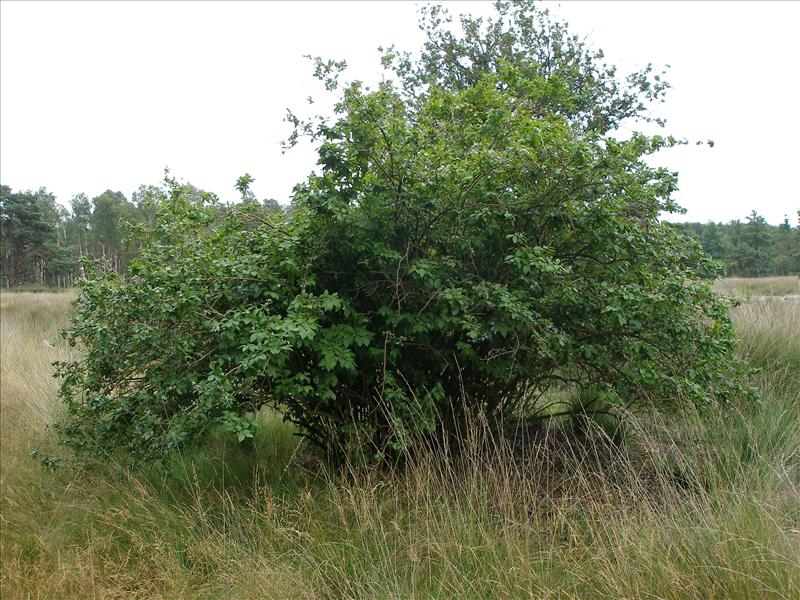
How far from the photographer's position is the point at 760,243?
147 feet

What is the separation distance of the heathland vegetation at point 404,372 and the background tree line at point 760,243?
2535cm

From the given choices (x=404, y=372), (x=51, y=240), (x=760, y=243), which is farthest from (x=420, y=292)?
(x=760, y=243)

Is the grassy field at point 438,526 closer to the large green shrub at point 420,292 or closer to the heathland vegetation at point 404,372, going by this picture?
the heathland vegetation at point 404,372

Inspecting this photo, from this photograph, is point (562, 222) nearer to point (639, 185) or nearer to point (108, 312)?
point (639, 185)

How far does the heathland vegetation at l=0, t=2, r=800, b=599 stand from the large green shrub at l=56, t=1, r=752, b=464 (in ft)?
0.07

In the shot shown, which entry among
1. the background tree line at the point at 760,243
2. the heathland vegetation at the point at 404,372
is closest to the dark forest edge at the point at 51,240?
the background tree line at the point at 760,243

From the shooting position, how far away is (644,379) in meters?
4.28

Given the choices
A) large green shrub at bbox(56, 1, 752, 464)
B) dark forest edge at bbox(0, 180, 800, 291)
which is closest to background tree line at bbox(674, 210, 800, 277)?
dark forest edge at bbox(0, 180, 800, 291)

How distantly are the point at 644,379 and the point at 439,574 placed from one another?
185 centimetres

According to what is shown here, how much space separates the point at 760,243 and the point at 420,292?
4758 cm

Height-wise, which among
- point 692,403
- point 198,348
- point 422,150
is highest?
point 422,150

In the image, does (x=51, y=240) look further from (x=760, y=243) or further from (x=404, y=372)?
(x=760, y=243)

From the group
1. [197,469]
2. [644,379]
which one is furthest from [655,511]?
[197,469]

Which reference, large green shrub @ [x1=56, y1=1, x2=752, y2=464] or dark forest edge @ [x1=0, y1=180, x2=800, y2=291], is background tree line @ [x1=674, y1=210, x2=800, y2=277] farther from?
large green shrub @ [x1=56, y1=1, x2=752, y2=464]
